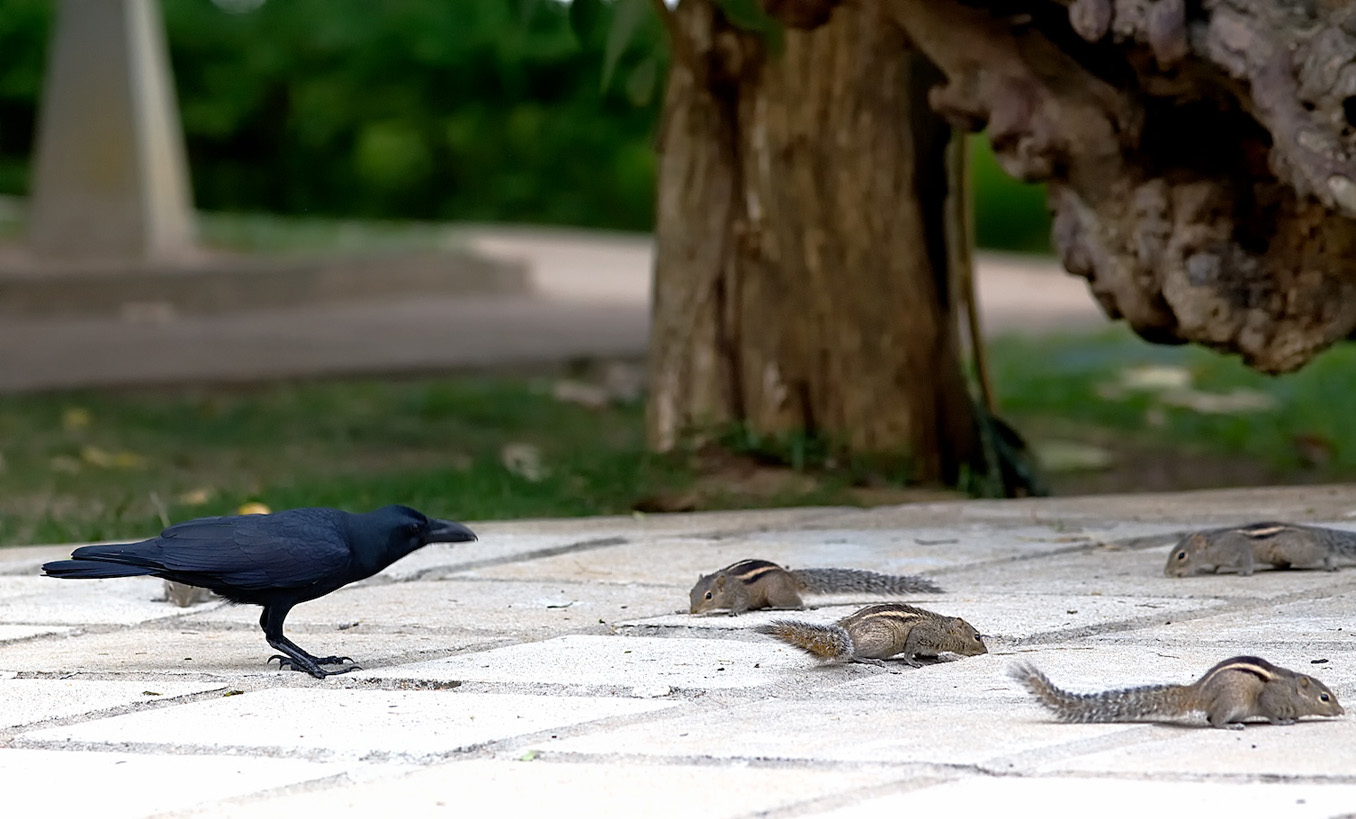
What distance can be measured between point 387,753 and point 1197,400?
28.2ft

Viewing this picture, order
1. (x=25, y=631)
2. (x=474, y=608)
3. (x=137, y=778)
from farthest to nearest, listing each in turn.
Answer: (x=474, y=608)
(x=25, y=631)
(x=137, y=778)

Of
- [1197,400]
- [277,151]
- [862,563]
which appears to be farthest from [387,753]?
[277,151]

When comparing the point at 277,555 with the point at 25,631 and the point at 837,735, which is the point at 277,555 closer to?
the point at 25,631

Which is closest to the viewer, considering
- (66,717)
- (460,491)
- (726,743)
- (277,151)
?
(726,743)

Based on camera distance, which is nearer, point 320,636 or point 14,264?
point 320,636

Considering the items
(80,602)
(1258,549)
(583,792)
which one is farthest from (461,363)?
(583,792)

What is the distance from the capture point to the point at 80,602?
4.78m

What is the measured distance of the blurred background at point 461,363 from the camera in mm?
7391

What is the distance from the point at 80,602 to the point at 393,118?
16.3m

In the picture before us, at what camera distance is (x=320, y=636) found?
430cm

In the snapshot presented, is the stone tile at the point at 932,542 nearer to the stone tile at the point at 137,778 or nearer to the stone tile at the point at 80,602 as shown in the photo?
the stone tile at the point at 80,602

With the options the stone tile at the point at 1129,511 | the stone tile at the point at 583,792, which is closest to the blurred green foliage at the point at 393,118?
the stone tile at the point at 1129,511

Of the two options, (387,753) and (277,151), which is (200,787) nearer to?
(387,753)

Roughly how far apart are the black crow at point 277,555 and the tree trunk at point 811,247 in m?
3.64
